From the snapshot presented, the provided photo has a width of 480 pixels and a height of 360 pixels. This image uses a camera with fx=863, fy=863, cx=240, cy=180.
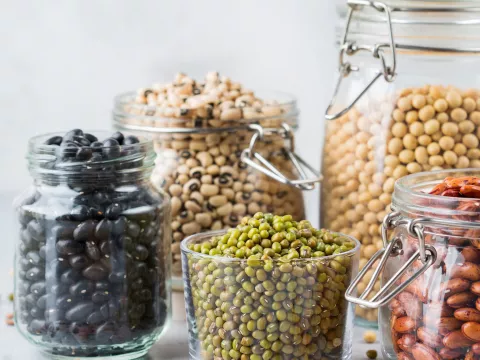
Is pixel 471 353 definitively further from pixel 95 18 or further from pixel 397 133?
pixel 95 18

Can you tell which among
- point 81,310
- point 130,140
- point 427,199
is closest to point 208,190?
point 130,140

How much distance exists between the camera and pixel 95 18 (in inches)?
71.4

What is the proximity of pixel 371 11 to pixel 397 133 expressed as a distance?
17 cm

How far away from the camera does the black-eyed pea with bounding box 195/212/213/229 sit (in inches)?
47.3

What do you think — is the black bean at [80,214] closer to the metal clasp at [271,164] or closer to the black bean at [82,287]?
the black bean at [82,287]

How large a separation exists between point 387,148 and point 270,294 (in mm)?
306

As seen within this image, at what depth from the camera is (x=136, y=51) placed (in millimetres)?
1851

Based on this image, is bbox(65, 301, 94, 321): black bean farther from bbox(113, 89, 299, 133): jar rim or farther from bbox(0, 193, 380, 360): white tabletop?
bbox(113, 89, 299, 133): jar rim

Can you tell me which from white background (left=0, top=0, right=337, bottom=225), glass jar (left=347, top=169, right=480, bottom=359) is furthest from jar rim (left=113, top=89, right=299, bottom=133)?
white background (left=0, top=0, right=337, bottom=225)

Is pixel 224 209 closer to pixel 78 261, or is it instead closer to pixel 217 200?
pixel 217 200

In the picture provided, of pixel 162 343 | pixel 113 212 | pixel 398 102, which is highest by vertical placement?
pixel 398 102

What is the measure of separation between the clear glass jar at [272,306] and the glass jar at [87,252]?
11 centimetres

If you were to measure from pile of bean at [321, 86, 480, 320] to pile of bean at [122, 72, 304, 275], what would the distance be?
0.10m

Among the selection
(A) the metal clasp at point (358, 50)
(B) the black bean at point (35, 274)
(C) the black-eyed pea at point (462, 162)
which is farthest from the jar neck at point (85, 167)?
(C) the black-eyed pea at point (462, 162)
